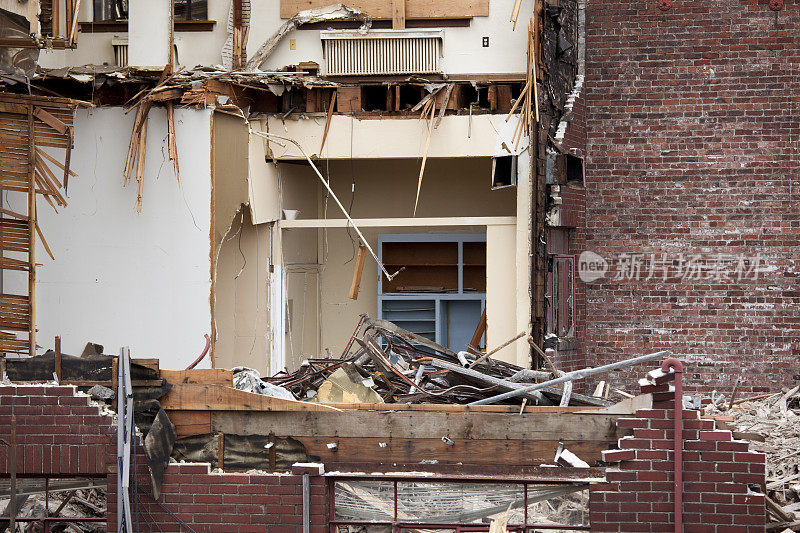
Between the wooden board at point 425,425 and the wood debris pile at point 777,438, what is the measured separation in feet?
3.65

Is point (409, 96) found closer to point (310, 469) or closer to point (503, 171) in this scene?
point (503, 171)

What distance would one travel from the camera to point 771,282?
44.8ft

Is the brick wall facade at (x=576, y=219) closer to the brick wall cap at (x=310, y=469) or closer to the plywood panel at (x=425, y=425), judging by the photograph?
the plywood panel at (x=425, y=425)

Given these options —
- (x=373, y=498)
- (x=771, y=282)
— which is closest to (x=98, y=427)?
(x=373, y=498)

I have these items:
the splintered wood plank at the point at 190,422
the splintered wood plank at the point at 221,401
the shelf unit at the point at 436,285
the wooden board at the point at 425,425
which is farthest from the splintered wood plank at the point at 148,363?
the shelf unit at the point at 436,285

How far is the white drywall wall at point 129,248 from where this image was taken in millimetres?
12219

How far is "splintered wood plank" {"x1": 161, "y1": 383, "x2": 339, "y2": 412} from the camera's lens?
7.19m

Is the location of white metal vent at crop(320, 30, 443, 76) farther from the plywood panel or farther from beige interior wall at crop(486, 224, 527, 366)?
the plywood panel

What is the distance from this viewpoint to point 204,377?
7.22m

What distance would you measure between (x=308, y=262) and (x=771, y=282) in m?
6.82

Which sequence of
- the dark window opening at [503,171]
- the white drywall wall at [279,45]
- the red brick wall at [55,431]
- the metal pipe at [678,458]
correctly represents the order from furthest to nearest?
the white drywall wall at [279,45] < the dark window opening at [503,171] < the red brick wall at [55,431] < the metal pipe at [678,458]

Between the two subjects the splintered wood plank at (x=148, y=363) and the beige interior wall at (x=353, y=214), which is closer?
the splintered wood plank at (x=148, y=363)

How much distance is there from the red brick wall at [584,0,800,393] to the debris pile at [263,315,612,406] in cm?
612

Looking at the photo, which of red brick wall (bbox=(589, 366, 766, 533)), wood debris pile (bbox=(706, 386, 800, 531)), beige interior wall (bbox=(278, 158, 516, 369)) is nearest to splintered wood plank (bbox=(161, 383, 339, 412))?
red brick wall (bbox=(589, 366, 766, 533))
